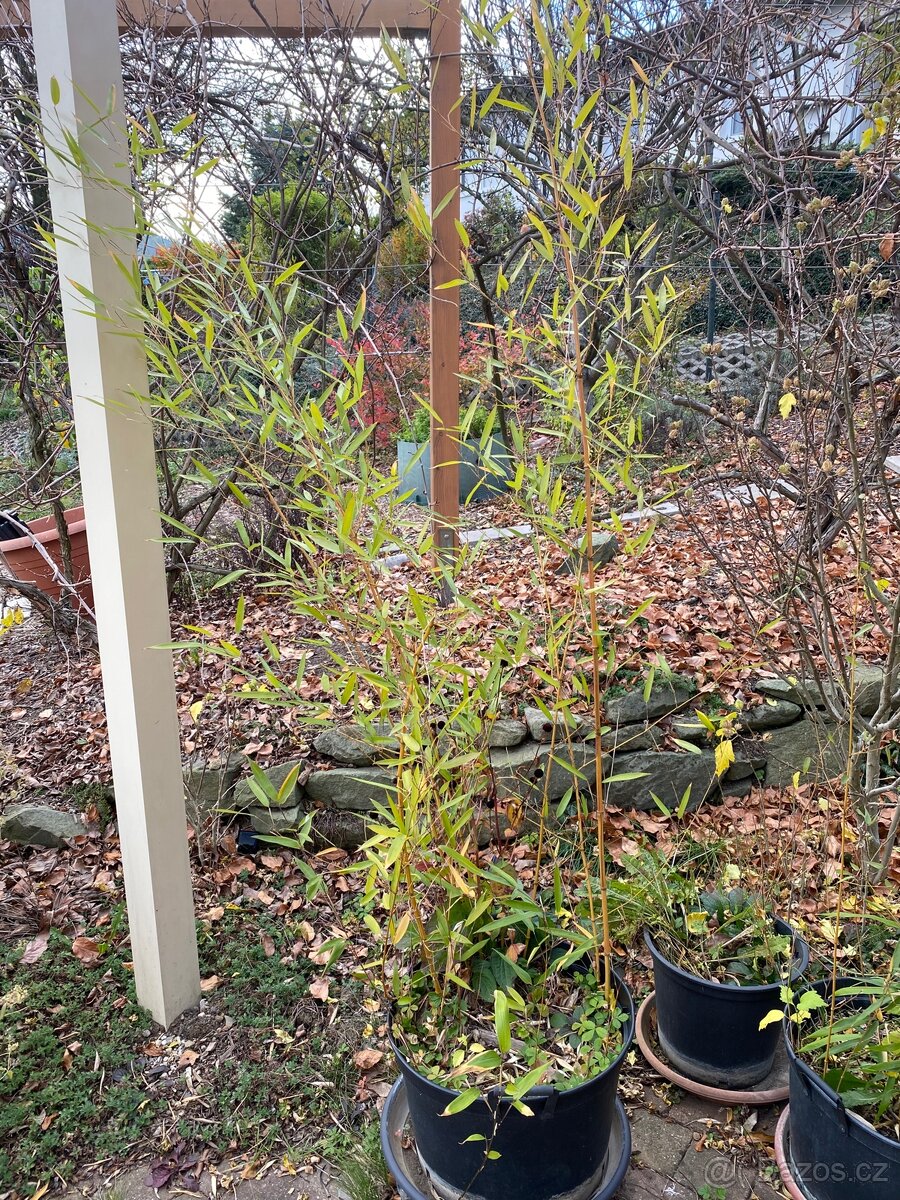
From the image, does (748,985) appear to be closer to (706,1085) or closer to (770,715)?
(706,1085)

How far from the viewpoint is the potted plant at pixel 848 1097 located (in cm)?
137

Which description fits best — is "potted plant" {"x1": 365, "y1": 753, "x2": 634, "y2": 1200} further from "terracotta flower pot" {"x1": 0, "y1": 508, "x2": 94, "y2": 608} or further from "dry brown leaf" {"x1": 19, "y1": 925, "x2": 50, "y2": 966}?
"terracotta flower pot" {"x1": 0, "y1": 508, "x2": 94, "y2": 608}

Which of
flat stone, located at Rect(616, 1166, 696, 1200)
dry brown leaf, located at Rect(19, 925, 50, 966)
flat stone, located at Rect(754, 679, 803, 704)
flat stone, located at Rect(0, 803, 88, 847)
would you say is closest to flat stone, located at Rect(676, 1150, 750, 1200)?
flat stone, located at Rect(616, 1166, 696, 1200)

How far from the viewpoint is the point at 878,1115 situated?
1.42m

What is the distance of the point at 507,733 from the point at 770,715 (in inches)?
36.6

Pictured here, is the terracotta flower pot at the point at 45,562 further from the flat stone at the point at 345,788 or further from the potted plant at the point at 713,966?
the potted plant at the point at 713,966

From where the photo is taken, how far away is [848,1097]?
1417 millimetres

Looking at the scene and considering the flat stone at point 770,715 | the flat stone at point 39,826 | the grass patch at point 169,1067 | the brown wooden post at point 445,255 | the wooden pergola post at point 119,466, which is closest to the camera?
the wooden pergola post at point 119,466

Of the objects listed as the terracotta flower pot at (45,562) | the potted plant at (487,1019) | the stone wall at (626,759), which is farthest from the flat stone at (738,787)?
the terracotta flower pot at (45,562)

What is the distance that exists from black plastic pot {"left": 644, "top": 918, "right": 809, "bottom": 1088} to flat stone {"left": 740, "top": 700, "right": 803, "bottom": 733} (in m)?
1.05

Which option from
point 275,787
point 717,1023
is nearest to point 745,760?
point 717,1023

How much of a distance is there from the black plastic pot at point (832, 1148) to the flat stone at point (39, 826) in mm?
2055

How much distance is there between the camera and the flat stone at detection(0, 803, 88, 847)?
2521mm

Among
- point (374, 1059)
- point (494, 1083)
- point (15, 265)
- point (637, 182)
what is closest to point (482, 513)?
point (637, 182)
